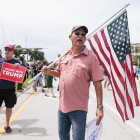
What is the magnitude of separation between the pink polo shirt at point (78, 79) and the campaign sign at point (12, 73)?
1.95 m

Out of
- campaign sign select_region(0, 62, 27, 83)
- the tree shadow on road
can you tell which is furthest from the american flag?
the tree shadow on road

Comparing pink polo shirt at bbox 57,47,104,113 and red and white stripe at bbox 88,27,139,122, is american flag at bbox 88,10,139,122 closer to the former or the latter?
red and white stripe at bbox 88,27,139,122

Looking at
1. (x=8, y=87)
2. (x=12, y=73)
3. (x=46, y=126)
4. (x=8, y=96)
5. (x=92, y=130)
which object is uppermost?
(x=12, y=73)

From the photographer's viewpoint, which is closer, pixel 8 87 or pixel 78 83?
pixel 78 83

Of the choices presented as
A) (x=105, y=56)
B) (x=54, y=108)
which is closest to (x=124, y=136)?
(x=105, y=56)

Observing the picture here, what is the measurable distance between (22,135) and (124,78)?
2.58 meters

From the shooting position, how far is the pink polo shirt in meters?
2.27

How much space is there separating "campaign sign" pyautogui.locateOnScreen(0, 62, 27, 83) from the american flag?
1.88 metres

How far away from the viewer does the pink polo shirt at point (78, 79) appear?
227cm

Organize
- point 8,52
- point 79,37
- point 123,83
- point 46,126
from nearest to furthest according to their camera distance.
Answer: point 79,37
point 123,83
point 8,52
point 46,126

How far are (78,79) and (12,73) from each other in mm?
2239

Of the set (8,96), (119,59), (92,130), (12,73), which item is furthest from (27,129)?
(119,59)

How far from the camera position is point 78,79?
7.48ft

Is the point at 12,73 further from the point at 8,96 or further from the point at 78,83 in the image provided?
the point at 78,83
